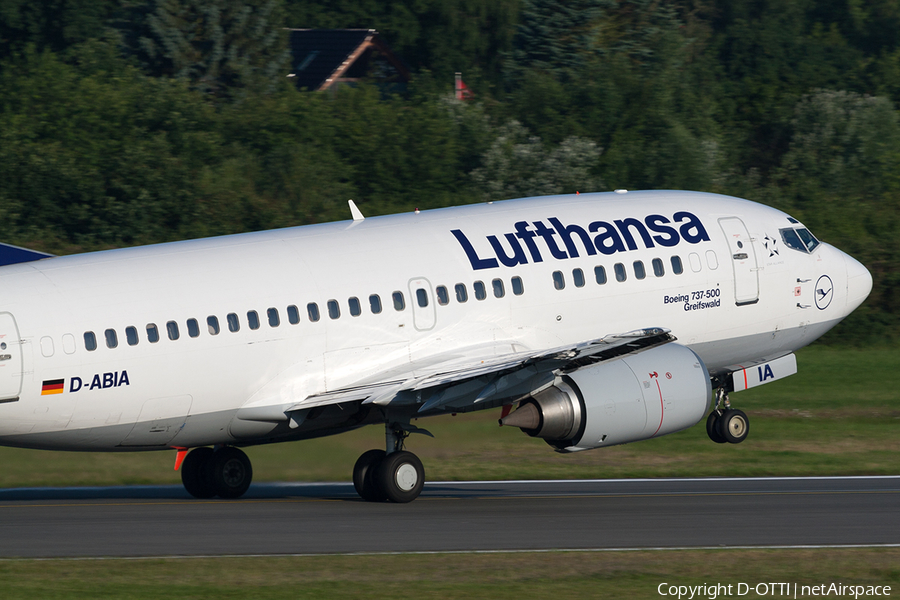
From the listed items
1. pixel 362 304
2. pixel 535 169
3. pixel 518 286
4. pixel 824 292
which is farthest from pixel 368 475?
pixel 535 169

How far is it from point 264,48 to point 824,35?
142ft

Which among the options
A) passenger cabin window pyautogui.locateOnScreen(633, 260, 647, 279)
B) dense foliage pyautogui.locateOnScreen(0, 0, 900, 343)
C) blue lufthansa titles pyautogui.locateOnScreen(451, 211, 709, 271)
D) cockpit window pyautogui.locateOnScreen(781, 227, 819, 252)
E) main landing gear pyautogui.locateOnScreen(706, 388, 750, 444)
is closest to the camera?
blue lufthansa titles pyautogui.locateOnScreen(451, 211, 709, 271)

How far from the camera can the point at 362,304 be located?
2566 cm

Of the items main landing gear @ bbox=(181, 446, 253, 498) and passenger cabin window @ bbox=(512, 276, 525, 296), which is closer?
passenger cabin window @ bbox=(512, 276, 525, 296)

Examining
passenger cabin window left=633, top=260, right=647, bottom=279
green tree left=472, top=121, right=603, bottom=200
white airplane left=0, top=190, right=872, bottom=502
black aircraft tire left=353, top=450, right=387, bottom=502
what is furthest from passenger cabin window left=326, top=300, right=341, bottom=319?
green tree left=472, top=121, right=603, bottom=200

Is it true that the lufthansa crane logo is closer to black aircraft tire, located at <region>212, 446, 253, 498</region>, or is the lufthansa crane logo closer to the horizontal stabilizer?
black aircraft tire, located at <region>212, 446, 253, 498</region>

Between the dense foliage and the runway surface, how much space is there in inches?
900

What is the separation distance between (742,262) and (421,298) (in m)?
7.41

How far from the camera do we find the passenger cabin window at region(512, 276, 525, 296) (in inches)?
1056

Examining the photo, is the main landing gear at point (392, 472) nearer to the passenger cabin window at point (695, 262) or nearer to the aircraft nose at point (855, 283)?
the passenger cabin window at point (695, 262)

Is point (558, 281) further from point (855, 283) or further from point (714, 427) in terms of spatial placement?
point (855, 283)

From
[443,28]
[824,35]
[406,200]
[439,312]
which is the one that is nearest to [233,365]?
[439,312]

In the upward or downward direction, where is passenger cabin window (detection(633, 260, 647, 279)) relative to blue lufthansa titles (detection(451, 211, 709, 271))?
downward

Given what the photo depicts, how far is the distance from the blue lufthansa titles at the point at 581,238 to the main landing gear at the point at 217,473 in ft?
20.8
